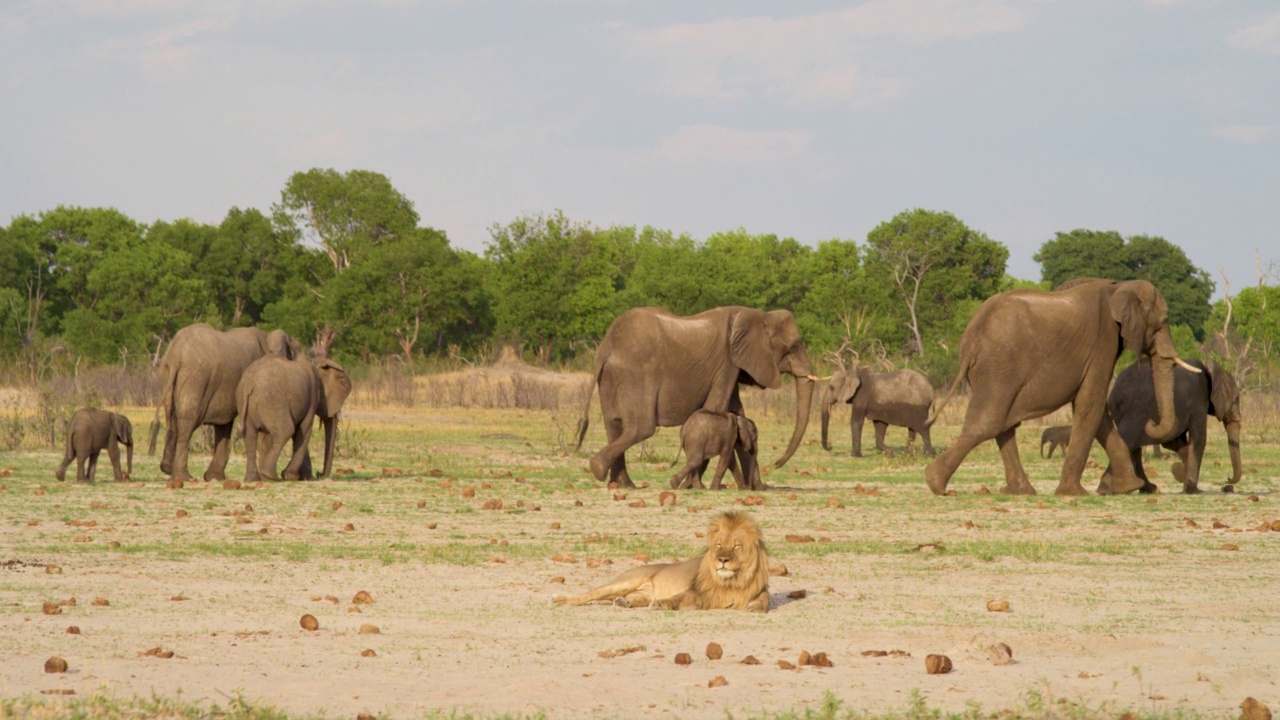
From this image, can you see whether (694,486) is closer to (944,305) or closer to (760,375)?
(760,375)

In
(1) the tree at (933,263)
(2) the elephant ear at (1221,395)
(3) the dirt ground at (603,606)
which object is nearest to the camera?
(3) the dirt ground at (603,606)

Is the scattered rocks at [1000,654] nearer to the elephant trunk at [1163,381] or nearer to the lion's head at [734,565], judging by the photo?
the lion's head at [734,565]

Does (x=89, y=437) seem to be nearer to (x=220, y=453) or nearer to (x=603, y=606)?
(x=220, y=453)

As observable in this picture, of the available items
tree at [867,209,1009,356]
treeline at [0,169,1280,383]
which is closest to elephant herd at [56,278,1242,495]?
treeline at [0,169,1280,383]

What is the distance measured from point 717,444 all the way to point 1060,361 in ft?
11.8

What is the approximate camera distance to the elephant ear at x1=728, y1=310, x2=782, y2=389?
18.5 metres

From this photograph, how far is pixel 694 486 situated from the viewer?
17500 mm

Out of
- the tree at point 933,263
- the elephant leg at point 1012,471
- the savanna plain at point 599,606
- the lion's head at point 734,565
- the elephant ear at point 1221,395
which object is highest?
the tree at point 933,263

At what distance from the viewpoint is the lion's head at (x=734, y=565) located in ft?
28.3

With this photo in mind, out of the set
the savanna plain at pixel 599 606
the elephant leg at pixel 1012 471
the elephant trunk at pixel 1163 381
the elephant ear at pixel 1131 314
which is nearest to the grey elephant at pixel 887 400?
the savanna plain at pixel 599 606

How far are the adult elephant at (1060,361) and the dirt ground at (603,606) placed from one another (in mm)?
707

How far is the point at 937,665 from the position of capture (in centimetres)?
683

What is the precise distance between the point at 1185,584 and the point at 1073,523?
3716 mm

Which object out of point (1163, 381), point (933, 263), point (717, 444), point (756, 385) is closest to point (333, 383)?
point (717, 444)
